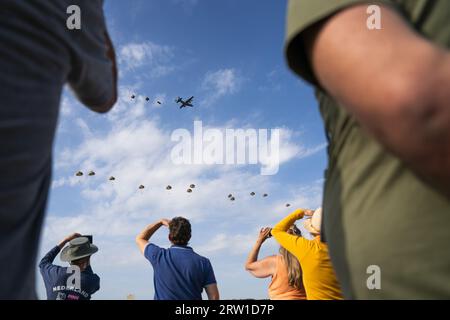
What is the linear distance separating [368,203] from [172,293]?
5215mm

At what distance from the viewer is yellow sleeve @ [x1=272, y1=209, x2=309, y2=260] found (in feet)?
16.4

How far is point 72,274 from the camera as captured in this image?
634 cm

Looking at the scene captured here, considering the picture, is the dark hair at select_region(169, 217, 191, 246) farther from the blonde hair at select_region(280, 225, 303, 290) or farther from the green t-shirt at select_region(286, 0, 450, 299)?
Answer: the green t-shirt at select_region(286, 0, 450, 299)

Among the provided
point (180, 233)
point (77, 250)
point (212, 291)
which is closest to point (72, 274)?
point (77, 250)

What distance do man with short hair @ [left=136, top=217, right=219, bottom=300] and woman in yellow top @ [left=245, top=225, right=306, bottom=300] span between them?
97 cm

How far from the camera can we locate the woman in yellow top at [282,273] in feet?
19.5

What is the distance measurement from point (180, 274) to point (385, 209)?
5235mm

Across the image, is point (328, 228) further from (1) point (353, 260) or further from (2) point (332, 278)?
(2) point (332, 278)

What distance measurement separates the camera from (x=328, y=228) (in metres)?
1.05

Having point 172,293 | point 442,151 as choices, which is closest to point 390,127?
point 442,151

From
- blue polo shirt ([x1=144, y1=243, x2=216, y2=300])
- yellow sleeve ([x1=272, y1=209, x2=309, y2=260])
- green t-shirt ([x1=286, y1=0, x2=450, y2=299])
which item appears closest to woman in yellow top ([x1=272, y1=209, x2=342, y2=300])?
yellow sleeve ([x1=272, y1=209, x2=309, y2=260])

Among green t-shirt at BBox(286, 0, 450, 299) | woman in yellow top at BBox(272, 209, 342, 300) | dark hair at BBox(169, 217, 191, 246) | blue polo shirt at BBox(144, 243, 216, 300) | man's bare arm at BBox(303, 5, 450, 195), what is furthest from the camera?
dark hair at BBox(169, 217, 191, 246)

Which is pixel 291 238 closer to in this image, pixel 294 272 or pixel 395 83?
pixel 294 272

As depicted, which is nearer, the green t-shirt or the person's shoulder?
the green t-shirt
